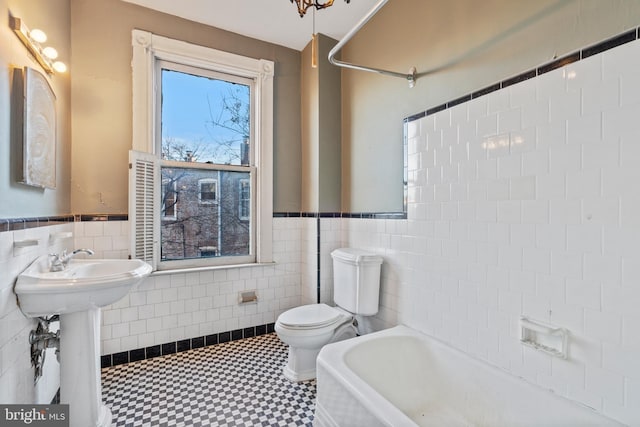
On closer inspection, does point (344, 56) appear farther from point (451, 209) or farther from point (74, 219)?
point (74, 219)

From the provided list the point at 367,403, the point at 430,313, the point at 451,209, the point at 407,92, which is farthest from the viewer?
the point at 407,92

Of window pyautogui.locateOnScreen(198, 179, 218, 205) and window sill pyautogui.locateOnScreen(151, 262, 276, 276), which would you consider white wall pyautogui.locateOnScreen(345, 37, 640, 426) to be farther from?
window pyautogui.locateOnScreen(198, 179, 218, 205)

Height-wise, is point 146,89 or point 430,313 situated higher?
point 146,89

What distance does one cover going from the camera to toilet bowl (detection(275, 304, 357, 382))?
201 centimetres

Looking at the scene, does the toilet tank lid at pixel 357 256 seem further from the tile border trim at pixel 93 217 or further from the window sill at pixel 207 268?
the window sill at pixel 207 268

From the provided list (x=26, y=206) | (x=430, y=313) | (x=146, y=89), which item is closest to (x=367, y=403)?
(x=430, y=313)

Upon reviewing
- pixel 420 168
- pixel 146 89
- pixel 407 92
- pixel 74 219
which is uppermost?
pixel 146 89

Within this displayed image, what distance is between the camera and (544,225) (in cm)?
129

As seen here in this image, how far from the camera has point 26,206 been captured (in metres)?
A: 1.43

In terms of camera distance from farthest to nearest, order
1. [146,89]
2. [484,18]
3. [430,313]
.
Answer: [146,89] → [430,313] → [484,18]

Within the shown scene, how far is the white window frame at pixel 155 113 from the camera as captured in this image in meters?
2.29

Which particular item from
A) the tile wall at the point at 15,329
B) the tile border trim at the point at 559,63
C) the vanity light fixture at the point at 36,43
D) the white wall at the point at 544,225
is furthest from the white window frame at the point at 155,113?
the tile border trim at the point at 559,63

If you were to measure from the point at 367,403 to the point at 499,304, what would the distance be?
0.80m


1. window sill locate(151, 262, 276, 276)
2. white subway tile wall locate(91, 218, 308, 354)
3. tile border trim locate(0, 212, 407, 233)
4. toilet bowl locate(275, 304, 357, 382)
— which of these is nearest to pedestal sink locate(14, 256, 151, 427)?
tile border trim locate(0, 212, 407, 233)
